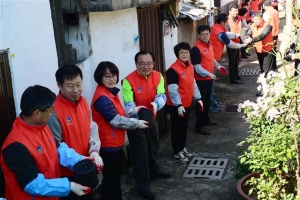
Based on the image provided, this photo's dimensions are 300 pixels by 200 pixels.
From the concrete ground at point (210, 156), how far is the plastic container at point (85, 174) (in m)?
2.12

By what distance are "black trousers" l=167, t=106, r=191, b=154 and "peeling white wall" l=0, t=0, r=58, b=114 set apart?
2203 mm

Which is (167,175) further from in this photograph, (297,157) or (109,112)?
(297,157)

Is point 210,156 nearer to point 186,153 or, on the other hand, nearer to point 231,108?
point 186,153

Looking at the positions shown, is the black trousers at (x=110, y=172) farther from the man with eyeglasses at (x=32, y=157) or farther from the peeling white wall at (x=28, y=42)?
the man with eyeglasses at (x=32, y=157)

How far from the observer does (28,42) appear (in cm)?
416

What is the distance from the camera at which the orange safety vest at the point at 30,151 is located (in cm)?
324

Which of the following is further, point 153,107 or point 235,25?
point 235,25

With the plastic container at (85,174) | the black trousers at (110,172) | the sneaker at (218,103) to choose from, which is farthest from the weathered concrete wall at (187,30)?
the plastic container at (85,174)

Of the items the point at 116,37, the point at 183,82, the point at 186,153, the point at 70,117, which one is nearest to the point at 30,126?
the point at 70,117

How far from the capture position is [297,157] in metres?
4.02

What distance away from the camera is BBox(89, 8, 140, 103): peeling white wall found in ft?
17.7

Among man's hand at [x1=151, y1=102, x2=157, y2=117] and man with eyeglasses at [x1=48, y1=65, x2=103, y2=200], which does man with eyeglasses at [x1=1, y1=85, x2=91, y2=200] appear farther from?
man's hand at [x1=151, y1=102, x2=157, y2=117]

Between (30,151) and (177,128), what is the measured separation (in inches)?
135

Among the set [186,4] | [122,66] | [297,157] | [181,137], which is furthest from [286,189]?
[186,4]
